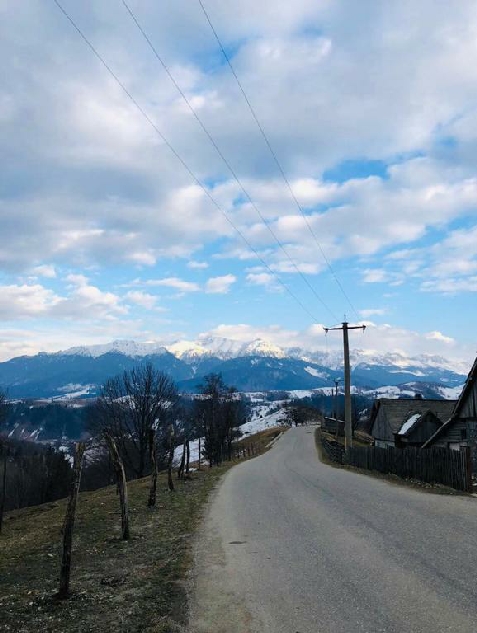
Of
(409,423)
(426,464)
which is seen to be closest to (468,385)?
(426,464)

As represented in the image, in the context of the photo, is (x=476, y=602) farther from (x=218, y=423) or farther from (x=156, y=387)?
(x=218, y=423)

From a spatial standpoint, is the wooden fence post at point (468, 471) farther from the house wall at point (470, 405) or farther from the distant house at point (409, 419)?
the distant house at point (409, 419)

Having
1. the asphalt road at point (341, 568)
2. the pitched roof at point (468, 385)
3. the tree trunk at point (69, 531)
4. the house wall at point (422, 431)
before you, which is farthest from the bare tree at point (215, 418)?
the tree trunk at point (69, 531)

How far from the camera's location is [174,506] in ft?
60.4

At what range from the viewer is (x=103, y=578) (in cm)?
854

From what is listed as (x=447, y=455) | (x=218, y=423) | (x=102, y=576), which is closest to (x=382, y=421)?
(x=218, y=423)

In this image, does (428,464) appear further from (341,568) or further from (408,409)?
(408,409)

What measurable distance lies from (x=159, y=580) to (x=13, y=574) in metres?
3.24

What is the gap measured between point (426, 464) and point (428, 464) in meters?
0.23

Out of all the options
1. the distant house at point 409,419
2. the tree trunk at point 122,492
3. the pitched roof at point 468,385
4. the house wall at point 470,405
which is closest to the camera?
the tree trunk at point 122,492

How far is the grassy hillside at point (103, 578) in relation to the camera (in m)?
6.47

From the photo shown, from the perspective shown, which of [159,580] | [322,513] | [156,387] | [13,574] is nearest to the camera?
[159,580]

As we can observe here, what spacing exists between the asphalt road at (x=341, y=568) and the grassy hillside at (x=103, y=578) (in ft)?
1.57

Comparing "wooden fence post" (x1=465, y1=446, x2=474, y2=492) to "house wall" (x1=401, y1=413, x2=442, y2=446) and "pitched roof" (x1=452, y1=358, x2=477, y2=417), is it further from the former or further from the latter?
"house wall" (x1=401, y1=413, x2=442, y2=446)
